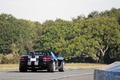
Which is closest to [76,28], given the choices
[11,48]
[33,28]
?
[11,48]

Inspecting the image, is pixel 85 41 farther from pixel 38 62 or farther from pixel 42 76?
pixel 42 76

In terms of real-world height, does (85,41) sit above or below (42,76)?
above

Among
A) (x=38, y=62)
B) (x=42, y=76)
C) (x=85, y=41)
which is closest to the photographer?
(x=42, y=76)

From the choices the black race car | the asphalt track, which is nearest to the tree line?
the black race car

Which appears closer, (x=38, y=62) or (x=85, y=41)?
(x=38, y=62)

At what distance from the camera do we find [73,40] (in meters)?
72.9

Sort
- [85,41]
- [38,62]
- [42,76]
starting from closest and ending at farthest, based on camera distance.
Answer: [42,76], [38,62], [85,41]

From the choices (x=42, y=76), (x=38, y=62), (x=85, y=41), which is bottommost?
(x=42, y=76)

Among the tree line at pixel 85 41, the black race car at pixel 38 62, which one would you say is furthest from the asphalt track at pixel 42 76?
the tree line at pixel 85 41

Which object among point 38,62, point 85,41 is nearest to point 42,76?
point 38,62

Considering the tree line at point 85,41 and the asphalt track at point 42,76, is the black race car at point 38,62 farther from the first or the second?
the tree line at point 85,41

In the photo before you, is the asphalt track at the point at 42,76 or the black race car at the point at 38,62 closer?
the asphalt track at the point at 42,76

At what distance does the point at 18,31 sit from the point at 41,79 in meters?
84.1

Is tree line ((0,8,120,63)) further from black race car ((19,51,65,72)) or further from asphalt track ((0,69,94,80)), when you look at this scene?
asphalt track ((0,69,94,80))
